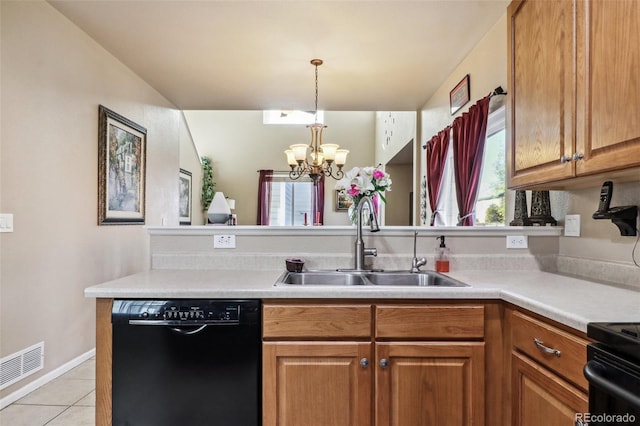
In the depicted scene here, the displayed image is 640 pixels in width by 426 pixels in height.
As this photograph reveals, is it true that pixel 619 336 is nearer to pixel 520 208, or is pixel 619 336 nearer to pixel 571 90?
pixel 571 90

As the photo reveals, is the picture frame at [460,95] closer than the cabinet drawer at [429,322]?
No

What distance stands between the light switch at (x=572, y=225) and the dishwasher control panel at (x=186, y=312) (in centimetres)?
163

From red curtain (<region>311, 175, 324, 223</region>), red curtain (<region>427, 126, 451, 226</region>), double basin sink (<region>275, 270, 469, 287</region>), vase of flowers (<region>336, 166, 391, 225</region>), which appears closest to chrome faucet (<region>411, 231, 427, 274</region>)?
double basin sink (<region>275, 270, 469, 287</region>)

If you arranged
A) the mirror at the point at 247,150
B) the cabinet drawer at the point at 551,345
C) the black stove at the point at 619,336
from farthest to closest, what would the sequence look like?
the mirror at the point at 247,150 → the cabinet drawer at the point at 551,345 → the black stove at the point at 619,336

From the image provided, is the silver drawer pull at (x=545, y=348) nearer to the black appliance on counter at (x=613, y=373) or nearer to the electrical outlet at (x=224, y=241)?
the black appliance on counter at (x=613, y=373)

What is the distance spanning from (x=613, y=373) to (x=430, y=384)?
0.67m

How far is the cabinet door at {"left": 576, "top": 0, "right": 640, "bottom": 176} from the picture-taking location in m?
1.16

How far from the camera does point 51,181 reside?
8.68ft

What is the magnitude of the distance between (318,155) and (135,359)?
9.71 feet

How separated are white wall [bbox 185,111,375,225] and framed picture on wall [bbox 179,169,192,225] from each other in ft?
4.71

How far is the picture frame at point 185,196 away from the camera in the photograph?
606 cm

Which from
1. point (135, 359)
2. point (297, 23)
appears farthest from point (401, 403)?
point (297, 23)

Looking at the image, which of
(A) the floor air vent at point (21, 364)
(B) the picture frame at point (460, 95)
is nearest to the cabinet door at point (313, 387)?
(A) the floor air vent at point (21, 364)

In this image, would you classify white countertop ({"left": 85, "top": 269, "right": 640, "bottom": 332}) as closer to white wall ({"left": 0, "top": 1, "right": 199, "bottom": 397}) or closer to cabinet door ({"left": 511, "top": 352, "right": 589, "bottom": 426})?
cabinet door ({"left": 511, "top": 352, "right": 589, "bottom": 426})
